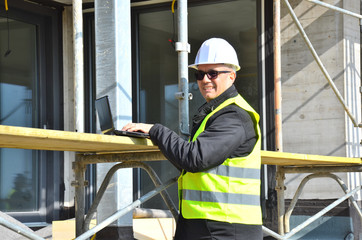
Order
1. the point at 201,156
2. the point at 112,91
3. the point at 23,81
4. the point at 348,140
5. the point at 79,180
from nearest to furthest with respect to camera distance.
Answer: the point at 201,156 → the point at 79,180 → the point at 112,91 → the point at 348,140 → the point at 23,81

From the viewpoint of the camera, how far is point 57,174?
319 inches

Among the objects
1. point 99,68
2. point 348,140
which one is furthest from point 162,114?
point 99,68

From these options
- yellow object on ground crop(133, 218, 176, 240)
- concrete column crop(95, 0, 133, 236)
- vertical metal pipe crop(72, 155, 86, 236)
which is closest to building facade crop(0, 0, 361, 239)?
yellow object on ground crop(133, 218, 176, 240)

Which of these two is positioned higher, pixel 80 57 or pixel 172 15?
pixel 172 15

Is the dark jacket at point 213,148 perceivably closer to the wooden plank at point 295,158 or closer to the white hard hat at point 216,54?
the white hard hat at point 216,54

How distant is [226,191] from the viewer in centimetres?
294

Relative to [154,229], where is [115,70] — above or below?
above

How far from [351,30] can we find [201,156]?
509 cm

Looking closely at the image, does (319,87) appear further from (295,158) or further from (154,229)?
(295,158)

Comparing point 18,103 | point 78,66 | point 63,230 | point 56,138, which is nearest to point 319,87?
point 63,230

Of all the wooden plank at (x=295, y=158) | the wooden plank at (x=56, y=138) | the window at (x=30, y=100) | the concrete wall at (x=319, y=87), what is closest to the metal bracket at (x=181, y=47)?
the wooden plank at (x=295, y=158)

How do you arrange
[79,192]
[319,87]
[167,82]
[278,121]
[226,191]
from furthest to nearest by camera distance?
[167,82] < [319,87] < [278,121] < [79,192] < [226,191]

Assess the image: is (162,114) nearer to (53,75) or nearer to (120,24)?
(53,75)

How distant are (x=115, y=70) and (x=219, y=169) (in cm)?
179
